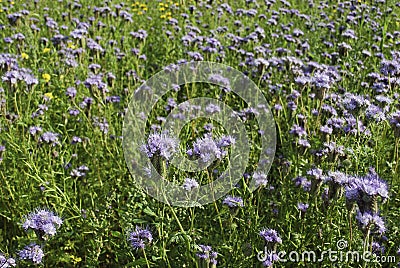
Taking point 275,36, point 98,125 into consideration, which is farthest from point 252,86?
point 98,125

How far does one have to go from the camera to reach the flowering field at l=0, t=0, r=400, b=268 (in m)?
2.40

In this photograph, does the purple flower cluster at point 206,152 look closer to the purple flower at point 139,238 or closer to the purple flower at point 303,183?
the purple flower at point 139,238

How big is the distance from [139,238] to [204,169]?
0.49m

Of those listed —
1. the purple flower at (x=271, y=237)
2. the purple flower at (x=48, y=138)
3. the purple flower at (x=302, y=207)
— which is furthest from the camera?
the purple flower at (x=48, y=138)

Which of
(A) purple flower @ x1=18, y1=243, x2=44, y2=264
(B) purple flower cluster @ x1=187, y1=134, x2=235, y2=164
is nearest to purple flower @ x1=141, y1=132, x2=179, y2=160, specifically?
(B) purple flower cluster @ x1=187, y1=134, x2=235, y2=164

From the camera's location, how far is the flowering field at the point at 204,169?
2.40 m

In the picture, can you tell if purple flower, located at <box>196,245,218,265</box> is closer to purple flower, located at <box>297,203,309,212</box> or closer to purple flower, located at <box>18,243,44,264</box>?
purple flower, located at <box>297,203,309,212</box>

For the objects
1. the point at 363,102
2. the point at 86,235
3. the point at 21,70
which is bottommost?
the point at 86,235

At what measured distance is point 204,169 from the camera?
2383 millimetres

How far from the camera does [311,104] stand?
14.2 ft

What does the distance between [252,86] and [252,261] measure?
2206 mm

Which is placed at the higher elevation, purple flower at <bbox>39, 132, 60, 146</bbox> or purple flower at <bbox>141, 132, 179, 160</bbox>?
purple flower at <bbox>141, 132, 179, 160</bbox>

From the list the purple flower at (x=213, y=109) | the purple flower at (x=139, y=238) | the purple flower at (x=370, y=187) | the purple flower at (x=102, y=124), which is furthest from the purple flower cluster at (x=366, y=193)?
the purple flower at (x=102, y=124)

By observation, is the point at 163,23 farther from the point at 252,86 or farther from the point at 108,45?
the point at 252,86
